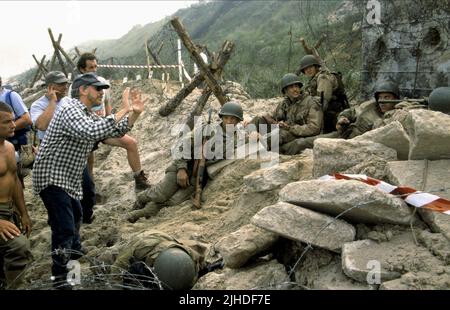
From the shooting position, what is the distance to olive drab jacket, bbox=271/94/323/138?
6.10m

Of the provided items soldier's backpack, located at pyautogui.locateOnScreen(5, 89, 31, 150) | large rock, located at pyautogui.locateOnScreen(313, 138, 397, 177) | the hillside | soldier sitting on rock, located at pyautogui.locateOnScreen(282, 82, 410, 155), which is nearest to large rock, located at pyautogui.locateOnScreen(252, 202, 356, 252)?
large rock, located at pyautogui.locateOnScreen(313, 138, 397, 177)

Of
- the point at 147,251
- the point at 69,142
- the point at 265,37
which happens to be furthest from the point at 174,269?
the point at 265,37

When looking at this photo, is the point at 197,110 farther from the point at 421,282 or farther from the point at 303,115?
the point at 421,282

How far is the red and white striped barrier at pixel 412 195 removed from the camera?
311 centimetres

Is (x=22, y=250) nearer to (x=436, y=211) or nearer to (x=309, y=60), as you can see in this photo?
(x=436, y=211)

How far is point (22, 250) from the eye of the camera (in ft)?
13.4

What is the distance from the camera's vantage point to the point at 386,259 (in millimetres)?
3006

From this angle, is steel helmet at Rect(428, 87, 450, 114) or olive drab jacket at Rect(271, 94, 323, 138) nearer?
steel helmet at Rect(428, 87, 450, 114)

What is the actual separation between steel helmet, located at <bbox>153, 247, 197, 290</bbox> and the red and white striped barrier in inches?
50.4

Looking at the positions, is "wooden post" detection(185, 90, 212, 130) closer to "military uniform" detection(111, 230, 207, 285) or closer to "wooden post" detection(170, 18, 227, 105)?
"wooden post" detection(170, 18, 227, 105)

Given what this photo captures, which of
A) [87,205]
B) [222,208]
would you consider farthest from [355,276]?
[87,205]

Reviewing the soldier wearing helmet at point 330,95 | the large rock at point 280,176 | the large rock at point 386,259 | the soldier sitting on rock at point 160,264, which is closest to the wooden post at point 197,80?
the soldier wearing helmet at point 330,95

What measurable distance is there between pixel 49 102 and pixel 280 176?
2.71 meters

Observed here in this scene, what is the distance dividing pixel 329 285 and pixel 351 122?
3.11m
